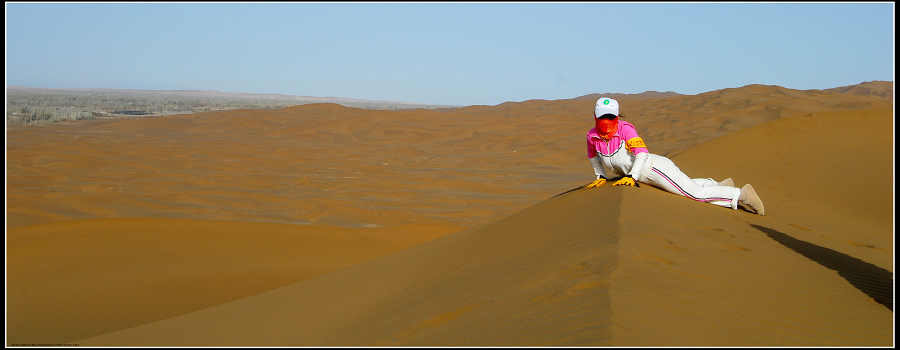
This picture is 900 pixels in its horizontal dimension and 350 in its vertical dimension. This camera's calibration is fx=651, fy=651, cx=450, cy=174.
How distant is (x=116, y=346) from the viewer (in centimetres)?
443

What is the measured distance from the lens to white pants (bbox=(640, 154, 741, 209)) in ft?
22.3

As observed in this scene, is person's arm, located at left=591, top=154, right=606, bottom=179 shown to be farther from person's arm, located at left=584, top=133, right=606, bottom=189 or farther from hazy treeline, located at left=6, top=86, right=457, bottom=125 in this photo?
hazy treeline, located at left=6, top=86, right=457, bottom=125

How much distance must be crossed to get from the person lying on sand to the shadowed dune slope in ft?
0.55

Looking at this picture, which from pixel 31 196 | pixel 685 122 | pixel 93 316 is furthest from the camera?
pixel 685 122

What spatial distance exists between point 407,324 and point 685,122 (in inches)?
863

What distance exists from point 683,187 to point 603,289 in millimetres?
3801

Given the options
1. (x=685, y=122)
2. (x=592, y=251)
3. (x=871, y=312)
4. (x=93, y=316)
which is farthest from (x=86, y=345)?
(x=685, y=122)

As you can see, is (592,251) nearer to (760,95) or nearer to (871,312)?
(871,312)

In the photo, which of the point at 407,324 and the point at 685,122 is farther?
the point at 685,122

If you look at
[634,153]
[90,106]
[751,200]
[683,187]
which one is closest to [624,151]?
[634,153]

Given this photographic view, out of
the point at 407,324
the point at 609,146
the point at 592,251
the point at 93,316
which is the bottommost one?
the point at 93,316

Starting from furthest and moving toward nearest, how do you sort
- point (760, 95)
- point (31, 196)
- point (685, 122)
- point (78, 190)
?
point (760, 95), point (685, 122), point (78, 190), point (31, 196)

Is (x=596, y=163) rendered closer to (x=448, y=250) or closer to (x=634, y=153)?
(x=634, y=153)

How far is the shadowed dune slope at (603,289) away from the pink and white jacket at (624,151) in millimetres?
243
